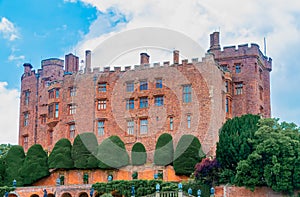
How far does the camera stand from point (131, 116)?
48000mm

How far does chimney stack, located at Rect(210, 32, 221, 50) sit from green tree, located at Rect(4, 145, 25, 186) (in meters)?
19.1

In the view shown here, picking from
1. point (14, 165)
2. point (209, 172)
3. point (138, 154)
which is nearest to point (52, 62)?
point (14, 165)

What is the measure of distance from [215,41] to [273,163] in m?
19.5

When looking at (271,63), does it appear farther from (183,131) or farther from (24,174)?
(24,174)

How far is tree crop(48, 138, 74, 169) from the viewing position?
45781 mm

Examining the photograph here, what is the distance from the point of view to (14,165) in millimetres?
46875

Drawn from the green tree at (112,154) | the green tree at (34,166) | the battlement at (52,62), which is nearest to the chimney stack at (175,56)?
the green tree at (112,154)

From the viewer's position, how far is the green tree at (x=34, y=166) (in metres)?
45.8

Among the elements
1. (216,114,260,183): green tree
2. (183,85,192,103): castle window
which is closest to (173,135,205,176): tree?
(183,85,192,103): castle window

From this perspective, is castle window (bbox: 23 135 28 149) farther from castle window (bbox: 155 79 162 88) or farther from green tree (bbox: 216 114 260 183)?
green tree (bbox: 216 114 260 183)

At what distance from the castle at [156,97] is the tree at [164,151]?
1.45m

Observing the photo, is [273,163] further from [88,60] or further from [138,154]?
[88,60]

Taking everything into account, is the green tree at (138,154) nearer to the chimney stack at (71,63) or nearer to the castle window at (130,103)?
the castle window at (130,103)

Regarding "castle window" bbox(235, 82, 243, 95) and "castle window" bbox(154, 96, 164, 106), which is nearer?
"castle window" bbox(154, 96, 164, 106)
